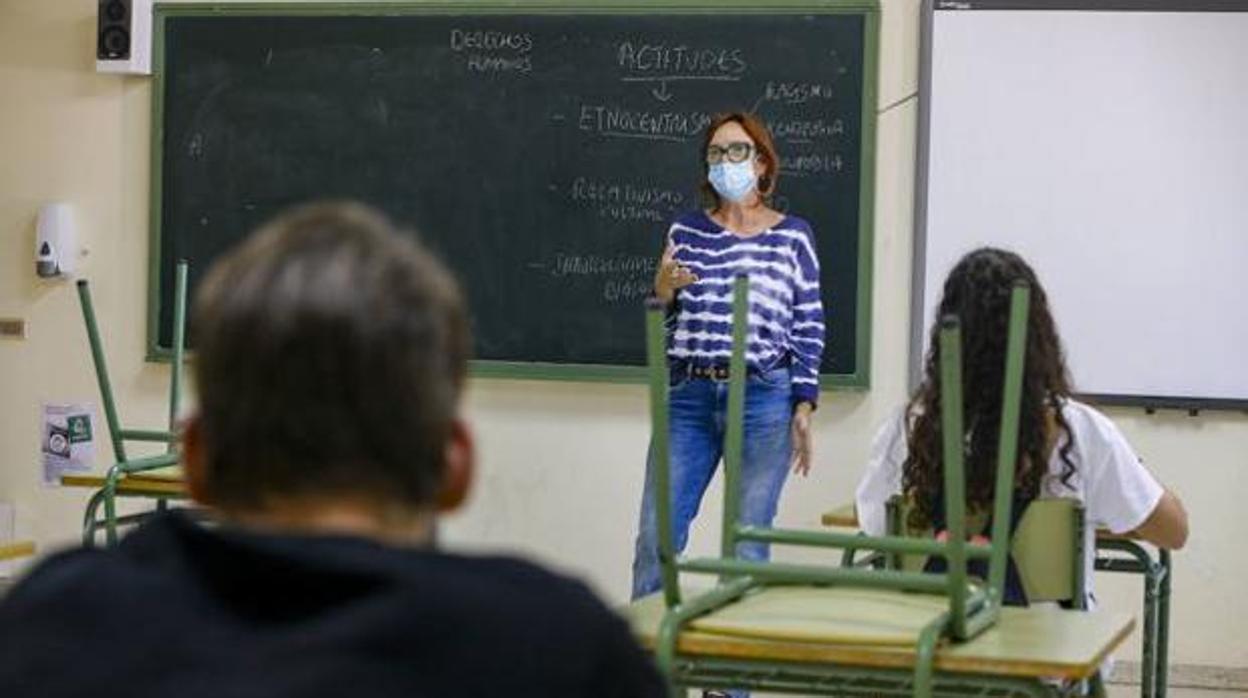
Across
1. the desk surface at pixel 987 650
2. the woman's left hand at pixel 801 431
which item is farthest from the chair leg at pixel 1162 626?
the desk surface at pixel 987 650

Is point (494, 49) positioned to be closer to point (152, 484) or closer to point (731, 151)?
point (731, 151)

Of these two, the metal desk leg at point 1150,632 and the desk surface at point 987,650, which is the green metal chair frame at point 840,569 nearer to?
the desk surface at point 987,650

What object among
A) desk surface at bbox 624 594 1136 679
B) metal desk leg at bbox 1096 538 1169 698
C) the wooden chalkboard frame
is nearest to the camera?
desk surface at bbox 624 594 1136 679

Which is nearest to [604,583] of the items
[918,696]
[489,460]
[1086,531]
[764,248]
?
[489,460]

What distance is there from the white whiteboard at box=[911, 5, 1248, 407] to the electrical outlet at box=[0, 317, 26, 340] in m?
2.86

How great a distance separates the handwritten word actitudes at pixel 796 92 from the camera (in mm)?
5957

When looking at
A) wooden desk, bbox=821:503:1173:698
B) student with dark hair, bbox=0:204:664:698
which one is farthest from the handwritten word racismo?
student with dark hair, bbox=0:204:664:698

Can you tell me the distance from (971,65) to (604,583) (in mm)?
1837

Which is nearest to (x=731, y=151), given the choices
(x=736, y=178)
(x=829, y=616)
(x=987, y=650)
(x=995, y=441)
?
(x=736, y=178)

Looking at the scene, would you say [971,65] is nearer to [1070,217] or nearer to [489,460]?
[1070,217]

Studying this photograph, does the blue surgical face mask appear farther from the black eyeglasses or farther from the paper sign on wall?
the paper sign on wall

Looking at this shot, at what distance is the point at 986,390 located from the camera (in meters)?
3.14

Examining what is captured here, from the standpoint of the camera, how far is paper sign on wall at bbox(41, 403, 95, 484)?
6.65 metres

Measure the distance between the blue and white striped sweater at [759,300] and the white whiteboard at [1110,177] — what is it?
928 millimetres
